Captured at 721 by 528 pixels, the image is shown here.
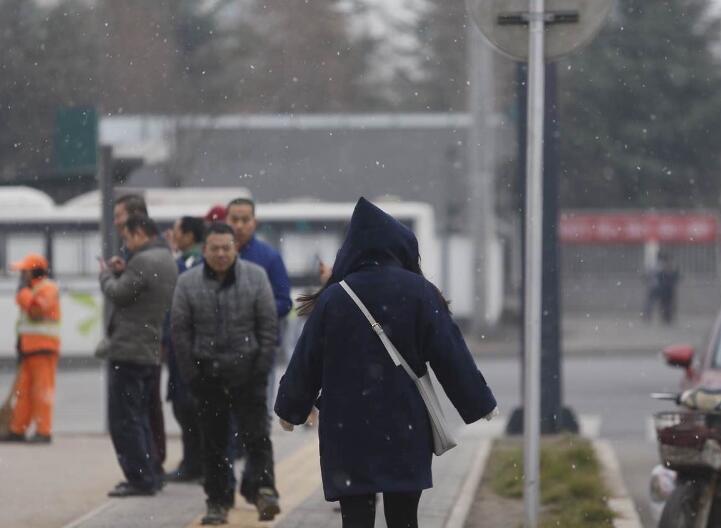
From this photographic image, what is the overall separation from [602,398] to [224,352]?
11538 mm

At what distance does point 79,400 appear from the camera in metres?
19.9

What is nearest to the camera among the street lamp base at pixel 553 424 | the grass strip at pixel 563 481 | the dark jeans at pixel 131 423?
the grass strip at pixel 563 481

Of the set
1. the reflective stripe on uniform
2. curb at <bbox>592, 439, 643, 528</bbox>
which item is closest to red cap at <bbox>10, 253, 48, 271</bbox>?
the reflective stripe on uniform

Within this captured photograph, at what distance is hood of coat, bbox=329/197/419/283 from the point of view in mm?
6363

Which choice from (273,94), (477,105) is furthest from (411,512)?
(273,94)

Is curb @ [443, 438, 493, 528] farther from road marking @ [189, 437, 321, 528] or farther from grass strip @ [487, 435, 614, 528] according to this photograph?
road marking @ [189, 437, 321, 528]

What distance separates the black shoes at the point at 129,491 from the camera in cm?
1006

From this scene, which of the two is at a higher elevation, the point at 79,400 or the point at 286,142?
the point at 286,142

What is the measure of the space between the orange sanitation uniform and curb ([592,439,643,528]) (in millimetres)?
4624

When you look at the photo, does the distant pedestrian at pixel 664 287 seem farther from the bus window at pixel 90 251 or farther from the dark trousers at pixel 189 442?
the dark trousers at pixel 189 442

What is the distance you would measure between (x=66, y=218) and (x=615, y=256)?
20054 mm

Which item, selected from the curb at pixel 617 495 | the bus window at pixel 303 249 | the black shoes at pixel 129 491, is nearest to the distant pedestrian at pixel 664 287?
the bus window at pixel 303 249

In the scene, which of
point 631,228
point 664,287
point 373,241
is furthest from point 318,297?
point 631,228

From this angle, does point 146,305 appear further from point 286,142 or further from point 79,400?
point 286,142
